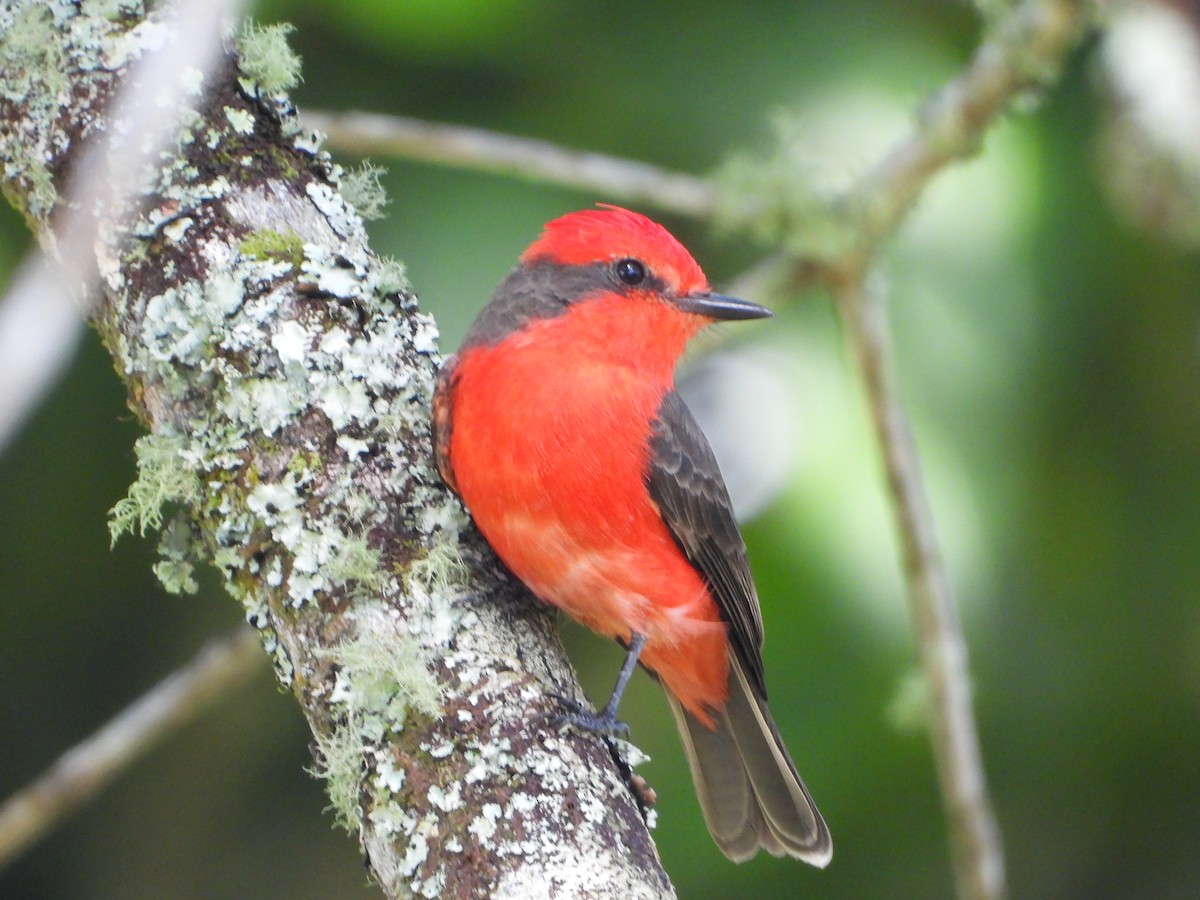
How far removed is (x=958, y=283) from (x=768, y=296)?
0.78 meters

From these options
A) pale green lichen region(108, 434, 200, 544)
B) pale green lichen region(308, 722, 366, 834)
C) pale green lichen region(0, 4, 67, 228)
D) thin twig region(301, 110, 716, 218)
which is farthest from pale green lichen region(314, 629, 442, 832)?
thin twig region(301, 110, 716, 218)

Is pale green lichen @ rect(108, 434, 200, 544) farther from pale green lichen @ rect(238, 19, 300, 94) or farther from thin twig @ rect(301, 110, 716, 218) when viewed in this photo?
thin twig @ rect(301, 110, 716, 218)

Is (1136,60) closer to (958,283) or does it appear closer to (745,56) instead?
(958,283)

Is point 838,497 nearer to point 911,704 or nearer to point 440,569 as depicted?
point 911,704

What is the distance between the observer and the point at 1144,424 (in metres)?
5.81

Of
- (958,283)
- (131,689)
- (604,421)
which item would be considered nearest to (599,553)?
(604,421)

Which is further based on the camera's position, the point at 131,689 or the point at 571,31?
the point at 131,689

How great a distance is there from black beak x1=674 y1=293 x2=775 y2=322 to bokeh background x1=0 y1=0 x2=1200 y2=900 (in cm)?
102

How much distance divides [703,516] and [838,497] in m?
1.12

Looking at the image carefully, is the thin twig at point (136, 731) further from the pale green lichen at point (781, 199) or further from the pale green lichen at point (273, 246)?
the pale green lichen at point (781, 199)

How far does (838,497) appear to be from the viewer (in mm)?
4684

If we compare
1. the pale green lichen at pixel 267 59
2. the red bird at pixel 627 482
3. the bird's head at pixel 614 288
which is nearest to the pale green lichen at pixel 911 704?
the red bird at pixel 627 482

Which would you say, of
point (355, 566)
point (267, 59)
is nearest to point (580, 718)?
point (355, 566)

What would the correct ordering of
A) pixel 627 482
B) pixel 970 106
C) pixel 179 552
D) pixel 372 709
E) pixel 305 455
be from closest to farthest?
pixel 372 709 → pixel 305 455 → pixel 179 552 → pixel 627 482 → pixel 970 106
